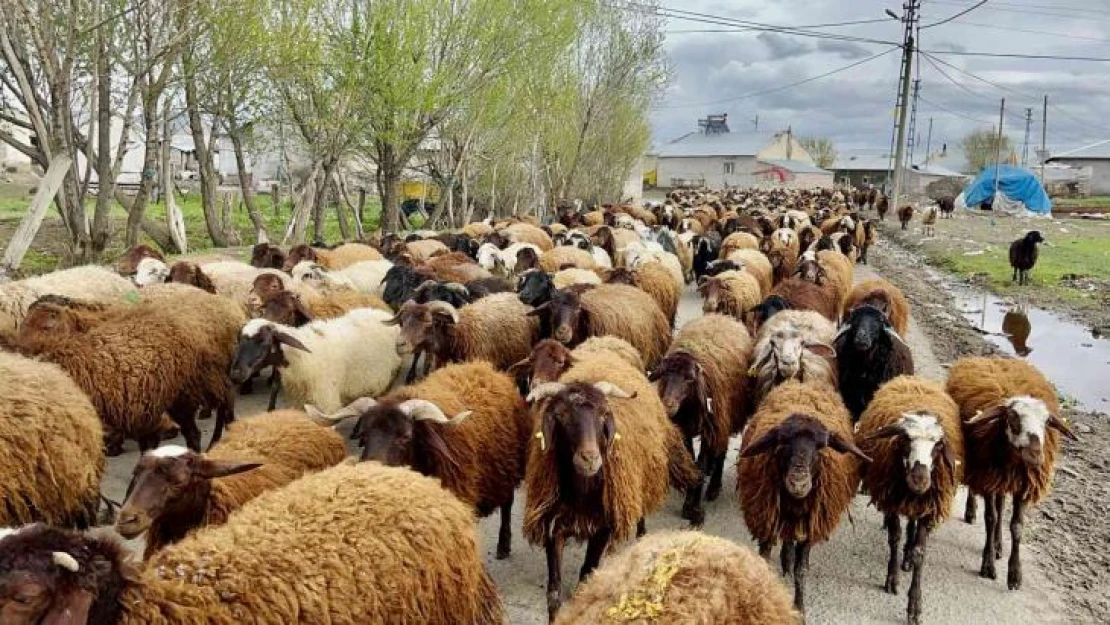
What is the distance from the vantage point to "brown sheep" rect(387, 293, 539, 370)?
316 inches

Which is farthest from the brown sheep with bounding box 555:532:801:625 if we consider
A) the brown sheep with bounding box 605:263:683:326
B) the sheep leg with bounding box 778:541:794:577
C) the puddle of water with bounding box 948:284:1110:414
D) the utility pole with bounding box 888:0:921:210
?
the utility pole with bounding box 888:0:921:210

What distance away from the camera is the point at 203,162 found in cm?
1798

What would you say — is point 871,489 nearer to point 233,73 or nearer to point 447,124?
point 233,73

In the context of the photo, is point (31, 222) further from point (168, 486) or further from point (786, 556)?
point (786, 556)

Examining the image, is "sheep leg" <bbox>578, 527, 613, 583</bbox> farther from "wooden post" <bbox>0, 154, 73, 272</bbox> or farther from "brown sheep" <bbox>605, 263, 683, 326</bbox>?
"wooden post" <bbox>0, 154, 73, 272</bbox>

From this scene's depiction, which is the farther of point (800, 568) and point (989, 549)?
point (989, 549)

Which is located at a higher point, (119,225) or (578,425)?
(119,225)

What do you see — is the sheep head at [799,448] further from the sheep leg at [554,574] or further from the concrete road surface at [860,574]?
the sheep leg at [554,574]

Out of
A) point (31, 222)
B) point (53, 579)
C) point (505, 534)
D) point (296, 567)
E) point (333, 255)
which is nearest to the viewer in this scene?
point (53, 579)

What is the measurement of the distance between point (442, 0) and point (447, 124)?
437cm

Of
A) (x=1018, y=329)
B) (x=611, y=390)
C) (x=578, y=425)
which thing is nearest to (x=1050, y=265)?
(x=1018, y=329)

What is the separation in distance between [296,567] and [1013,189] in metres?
51.5

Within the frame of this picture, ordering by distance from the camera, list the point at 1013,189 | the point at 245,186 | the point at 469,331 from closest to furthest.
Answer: the point at 469,331
the point at 245,186
the point at 1013,189

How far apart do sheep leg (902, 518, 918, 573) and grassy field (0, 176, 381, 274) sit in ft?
42.7
